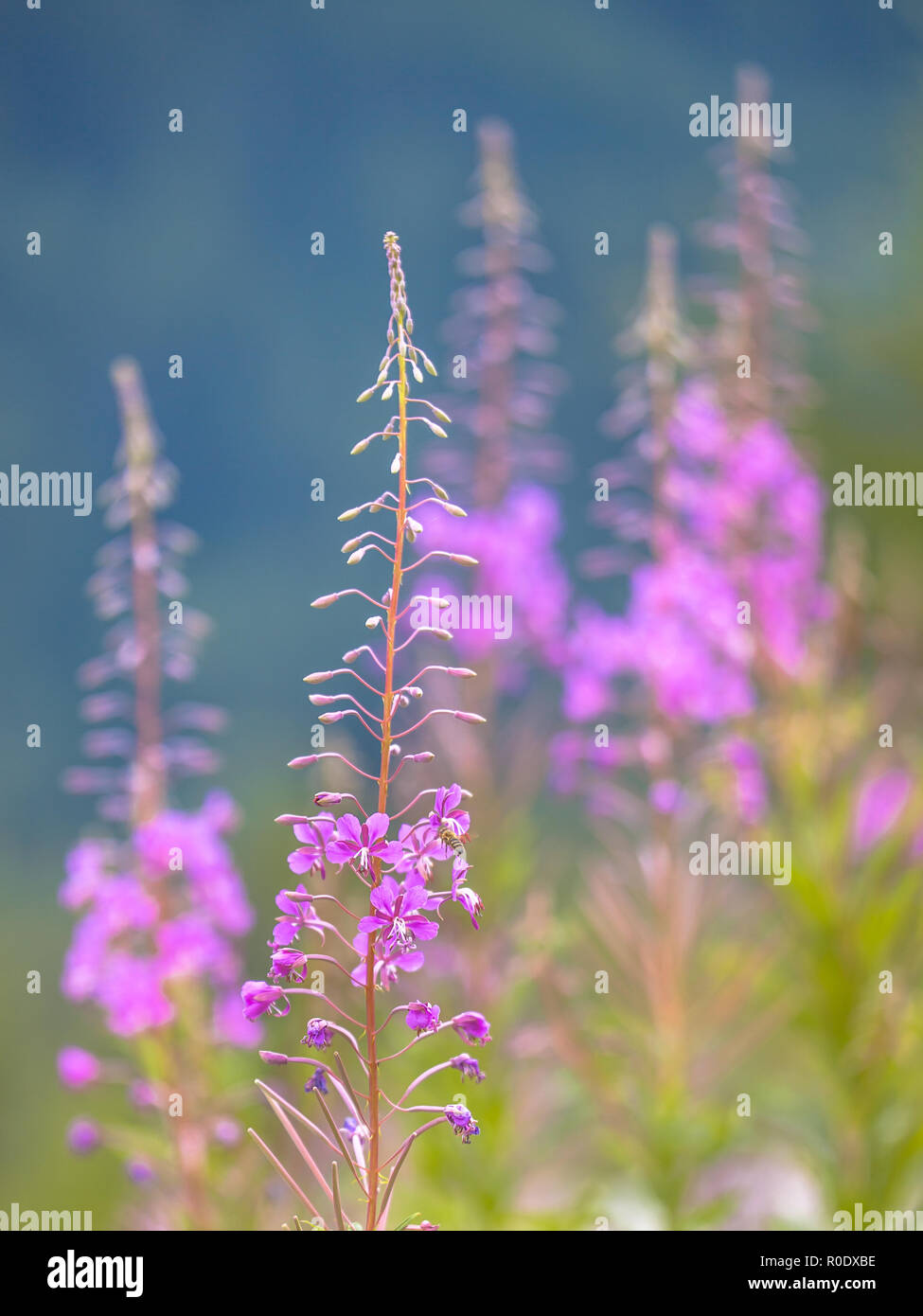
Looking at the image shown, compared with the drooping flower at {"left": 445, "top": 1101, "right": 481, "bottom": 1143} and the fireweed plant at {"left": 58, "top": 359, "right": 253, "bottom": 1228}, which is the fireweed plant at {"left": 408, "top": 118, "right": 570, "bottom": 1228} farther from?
the drooping flower at {"left": 445, "top": 1101, "right": 481, "bottom": 1143}

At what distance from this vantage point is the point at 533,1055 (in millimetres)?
2701

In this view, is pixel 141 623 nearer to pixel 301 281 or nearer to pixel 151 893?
pixel 151 893

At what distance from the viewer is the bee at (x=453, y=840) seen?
0.98 m
